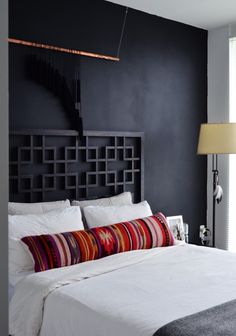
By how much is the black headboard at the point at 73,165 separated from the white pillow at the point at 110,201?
0.37ft

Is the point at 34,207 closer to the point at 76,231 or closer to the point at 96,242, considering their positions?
the point at 76,231

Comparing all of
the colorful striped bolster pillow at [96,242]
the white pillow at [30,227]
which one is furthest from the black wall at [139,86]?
the colorful striped bolster pillow at [96,242]

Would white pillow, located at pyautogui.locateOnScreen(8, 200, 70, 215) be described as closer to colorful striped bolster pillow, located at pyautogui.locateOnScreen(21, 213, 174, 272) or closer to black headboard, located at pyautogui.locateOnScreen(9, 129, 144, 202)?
black headboard, located at pyautogui.locateOnScreen(9, 129, 144, 202)

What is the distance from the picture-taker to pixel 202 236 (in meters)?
4.57

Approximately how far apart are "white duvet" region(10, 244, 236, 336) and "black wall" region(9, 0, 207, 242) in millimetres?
1320

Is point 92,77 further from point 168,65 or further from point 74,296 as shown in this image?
point 74,296

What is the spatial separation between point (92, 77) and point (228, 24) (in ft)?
5.68

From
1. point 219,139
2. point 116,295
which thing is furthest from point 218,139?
point 116,295

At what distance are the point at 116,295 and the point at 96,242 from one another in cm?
70

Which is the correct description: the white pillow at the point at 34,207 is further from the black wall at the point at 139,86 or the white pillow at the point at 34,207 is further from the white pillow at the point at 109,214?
the black wall at the point at 139,86

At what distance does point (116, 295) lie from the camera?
7.80 feet

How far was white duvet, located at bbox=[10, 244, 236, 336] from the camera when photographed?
2.16 meters

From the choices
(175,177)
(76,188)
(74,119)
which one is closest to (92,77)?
(74,119)

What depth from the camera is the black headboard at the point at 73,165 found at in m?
3.33
